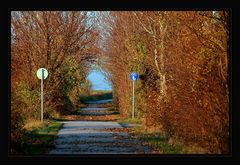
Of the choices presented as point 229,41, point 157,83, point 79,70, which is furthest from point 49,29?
point 229,41

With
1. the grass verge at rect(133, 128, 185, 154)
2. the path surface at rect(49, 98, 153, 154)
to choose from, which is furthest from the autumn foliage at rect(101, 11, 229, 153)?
the path surface at rect(49, 98, 153, 154)

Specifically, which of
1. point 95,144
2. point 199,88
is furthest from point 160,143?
point 199,88

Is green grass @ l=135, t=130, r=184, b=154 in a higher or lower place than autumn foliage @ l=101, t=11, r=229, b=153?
lower

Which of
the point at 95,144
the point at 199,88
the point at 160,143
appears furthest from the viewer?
the point at 160,143

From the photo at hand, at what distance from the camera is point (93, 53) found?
45.7 meters

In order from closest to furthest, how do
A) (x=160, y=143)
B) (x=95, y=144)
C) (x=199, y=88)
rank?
(x=199, y=88), (x=95, y=144), (x=160, y=143)

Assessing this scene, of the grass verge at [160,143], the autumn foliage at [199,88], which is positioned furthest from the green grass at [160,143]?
the autumn foliage at [199,88]

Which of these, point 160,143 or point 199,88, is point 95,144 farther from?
point 199,88

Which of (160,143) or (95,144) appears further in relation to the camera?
(160,143)

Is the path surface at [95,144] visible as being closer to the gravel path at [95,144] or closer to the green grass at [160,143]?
the gravel path at [95,144]

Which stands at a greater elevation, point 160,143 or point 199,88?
point 199,88

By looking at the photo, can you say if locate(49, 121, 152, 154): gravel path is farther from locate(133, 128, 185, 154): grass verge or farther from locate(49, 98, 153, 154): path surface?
locate(133, 128, 185, 154): grass verge

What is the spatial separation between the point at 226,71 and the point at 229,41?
1460 millimetres

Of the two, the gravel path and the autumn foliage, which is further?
the gravel path
